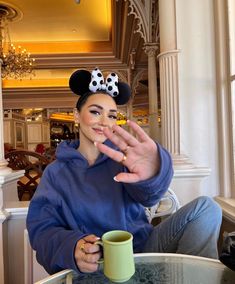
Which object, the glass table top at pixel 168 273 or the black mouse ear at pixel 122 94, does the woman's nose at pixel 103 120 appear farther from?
the glass table top at pixel 168 273

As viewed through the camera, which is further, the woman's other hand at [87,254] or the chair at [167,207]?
the chair at [167,207]

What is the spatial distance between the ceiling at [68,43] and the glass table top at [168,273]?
10.8 ft

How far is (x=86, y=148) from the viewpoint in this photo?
1067 millimetres

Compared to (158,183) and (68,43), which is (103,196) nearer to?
(158,183)

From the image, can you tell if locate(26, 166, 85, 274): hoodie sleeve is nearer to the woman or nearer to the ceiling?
the woman

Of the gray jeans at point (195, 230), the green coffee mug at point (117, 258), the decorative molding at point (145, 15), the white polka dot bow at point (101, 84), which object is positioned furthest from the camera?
the decorative molding at point (145, 15)

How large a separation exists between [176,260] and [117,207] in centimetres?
26

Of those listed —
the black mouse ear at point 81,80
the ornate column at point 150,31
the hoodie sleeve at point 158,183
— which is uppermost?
the ornate column at point 150,31

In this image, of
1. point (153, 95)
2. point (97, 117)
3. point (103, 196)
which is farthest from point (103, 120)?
point (153, 95)

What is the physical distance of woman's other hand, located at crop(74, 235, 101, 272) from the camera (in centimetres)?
69

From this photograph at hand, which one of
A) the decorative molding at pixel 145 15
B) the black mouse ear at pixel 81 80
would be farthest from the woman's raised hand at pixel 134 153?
the decorative molding at pixel 145 15

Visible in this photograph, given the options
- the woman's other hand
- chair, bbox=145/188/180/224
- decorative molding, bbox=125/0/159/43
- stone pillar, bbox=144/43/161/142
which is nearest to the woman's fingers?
the woman's other hand

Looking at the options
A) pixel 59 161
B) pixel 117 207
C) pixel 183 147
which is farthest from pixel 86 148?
pixel 183 147

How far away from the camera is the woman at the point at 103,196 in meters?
0.78
